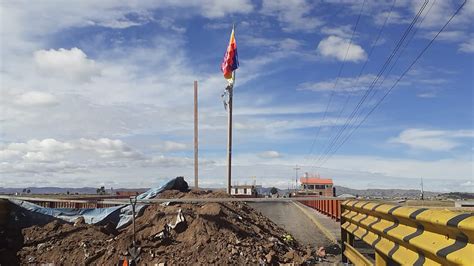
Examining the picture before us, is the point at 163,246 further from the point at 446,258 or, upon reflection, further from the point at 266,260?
the point at 446,258

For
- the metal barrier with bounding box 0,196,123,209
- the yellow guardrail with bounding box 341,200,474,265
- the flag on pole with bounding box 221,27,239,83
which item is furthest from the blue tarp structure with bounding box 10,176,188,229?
the flag on pole with bounding box 221,27,239,83

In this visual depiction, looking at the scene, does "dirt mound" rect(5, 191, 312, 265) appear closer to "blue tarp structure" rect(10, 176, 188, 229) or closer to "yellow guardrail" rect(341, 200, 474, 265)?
"blue tarp structure" rect(10, 176, 188, 229)

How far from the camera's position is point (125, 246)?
8.90m

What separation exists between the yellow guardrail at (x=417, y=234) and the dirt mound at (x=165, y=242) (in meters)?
2.70

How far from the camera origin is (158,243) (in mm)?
8977

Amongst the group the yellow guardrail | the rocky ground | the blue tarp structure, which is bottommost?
the rocky ground

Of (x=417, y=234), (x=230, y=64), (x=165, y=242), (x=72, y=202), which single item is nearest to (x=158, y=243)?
(x=165, y=242)

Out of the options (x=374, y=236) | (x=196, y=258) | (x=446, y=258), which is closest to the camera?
(x=446, y=258)

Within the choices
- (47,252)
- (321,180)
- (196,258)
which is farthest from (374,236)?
(321,180)

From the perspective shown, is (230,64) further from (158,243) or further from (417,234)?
(417,234)

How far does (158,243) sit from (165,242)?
142 millimetres

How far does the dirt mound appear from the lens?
8.60 m

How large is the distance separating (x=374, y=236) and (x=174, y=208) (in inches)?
221

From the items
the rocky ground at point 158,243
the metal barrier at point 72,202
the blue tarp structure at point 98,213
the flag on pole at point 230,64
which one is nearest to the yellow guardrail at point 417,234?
the rocky ground at point 158,243
